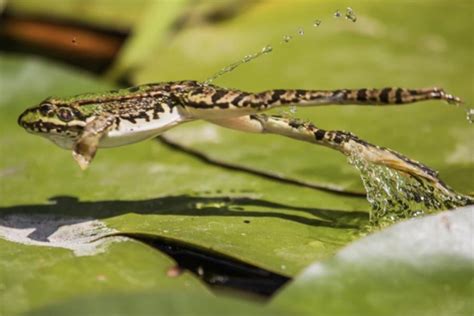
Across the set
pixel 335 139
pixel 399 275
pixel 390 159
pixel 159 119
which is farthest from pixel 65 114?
pixel 399 275

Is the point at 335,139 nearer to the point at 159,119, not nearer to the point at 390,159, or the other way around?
the point at 390,159

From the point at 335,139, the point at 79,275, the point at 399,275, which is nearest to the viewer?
the point at 399,275

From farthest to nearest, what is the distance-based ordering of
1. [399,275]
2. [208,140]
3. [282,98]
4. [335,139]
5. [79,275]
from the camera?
[208,140] → [335,139] → [282,98] → [79,275] → [399,275]

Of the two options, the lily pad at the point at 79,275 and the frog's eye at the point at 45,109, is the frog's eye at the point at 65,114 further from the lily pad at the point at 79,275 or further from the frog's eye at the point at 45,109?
the lily pad at the point at 79,275

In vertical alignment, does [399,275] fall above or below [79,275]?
above

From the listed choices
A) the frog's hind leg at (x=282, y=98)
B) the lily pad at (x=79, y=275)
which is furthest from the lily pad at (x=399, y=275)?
the frog's hind leg at (x=282, y=98)

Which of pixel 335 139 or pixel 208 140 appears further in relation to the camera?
pixel 208 140

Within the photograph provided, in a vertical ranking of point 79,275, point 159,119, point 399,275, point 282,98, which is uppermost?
point 282,98
